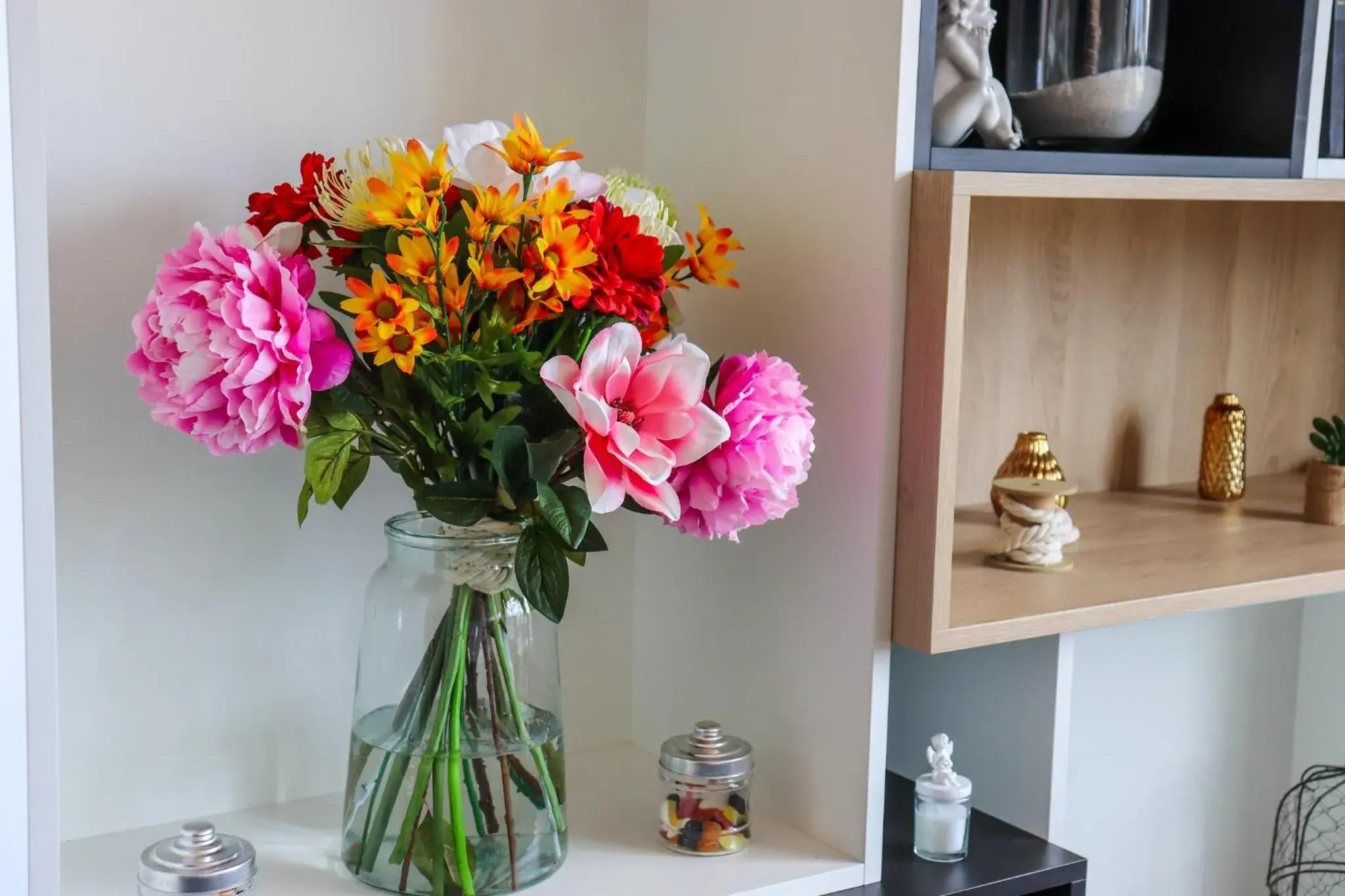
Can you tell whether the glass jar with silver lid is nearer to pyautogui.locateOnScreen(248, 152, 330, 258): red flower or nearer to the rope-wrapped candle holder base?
the rope-wrapped candle holder base

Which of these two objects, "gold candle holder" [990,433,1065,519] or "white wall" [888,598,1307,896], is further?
"gold candle holder" [990,433,1065,519]

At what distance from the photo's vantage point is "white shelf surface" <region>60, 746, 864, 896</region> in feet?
3.93

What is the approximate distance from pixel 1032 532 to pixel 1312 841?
724mm

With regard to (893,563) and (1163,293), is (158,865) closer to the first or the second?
(893,563)

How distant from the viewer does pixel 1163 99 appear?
1468 millimetres

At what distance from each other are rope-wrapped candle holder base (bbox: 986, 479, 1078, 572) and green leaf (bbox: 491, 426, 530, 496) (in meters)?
0.55

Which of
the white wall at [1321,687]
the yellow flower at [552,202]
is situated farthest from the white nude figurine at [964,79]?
the white wall at [1321,687]

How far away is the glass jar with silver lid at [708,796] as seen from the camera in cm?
126

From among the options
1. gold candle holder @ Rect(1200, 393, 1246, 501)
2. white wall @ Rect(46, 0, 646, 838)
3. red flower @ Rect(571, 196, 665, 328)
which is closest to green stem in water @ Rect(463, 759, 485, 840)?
white wall @ Rect(46, 0, 646, 838)

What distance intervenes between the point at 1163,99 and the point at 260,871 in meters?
1.09

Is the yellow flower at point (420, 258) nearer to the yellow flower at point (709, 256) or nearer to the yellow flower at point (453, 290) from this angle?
the yellow flower at point (453, 290)

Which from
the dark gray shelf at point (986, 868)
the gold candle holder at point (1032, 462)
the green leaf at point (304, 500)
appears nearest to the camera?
the green leaf at point (304, 500)

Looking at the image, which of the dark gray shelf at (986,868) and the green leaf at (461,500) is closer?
the green leaf at (461,500)

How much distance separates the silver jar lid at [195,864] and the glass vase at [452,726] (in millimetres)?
135
